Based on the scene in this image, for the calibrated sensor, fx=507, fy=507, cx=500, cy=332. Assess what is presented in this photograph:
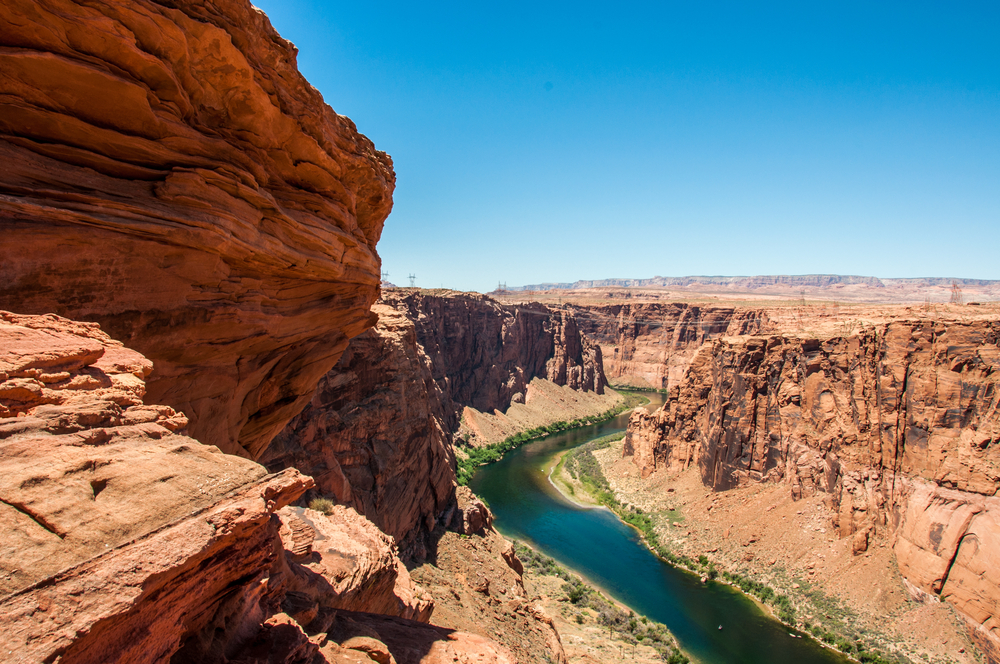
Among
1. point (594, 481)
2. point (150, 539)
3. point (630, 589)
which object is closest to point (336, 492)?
point (150, 539)

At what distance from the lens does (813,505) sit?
122 feet

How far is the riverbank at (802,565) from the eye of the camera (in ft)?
90.7

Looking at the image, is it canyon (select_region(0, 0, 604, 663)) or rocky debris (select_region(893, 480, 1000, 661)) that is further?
rocky debris (select_region(893, 480, 1000, 661))

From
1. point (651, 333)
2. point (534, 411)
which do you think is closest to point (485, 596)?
point (534, 411)

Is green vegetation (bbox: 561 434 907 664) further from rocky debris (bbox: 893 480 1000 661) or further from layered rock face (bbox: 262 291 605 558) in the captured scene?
layered rock face (bbox: 262 291 605 558)

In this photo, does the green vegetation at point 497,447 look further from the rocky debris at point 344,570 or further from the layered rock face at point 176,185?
the layered rock face at point 176,185

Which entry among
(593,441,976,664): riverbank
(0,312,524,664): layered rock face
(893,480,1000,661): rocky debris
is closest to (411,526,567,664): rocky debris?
(0,312,524,664): layered rock face

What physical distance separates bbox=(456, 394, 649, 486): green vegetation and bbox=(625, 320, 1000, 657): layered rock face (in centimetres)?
2690

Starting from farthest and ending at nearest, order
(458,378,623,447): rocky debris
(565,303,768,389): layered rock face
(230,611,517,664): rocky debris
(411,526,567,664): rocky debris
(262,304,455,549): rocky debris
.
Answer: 1. (565,303,768,389): layered rock face
2. (458,378,623,447): rocky debris
3. (262,304,455,549): rocky debris
4. (411,526,567,664): rocky debris
5. (230,611,517,664): rocky debris

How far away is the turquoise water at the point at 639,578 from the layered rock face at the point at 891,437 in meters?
8.45

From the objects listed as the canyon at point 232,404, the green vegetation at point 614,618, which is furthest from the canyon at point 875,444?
the green vegetation at point 614,618

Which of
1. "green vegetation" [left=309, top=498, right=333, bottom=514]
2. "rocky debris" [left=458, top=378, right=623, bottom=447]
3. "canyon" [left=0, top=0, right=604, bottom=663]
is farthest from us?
"rocky debris" [left=458, top=378, right=623, bottom=447]

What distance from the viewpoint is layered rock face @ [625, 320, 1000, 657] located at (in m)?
28.2

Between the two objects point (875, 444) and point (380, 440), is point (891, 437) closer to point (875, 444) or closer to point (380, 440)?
point (875, 444)
